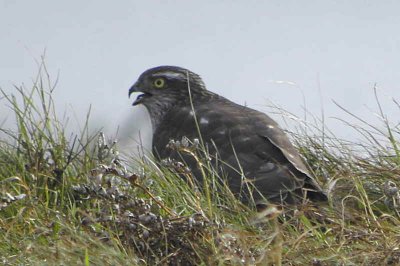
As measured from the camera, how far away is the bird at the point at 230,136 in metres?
7.56

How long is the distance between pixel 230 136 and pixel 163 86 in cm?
218

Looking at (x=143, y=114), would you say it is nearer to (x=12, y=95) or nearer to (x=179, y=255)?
(x=12, y=95)

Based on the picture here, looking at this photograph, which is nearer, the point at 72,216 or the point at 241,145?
the point at 72,216

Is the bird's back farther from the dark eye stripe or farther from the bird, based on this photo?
the dark eye stripe

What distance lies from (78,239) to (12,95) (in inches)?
103

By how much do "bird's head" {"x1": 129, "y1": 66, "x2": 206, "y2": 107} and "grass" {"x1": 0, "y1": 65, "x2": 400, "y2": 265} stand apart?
275 centimetres

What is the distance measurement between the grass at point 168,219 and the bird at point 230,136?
0.31 metres

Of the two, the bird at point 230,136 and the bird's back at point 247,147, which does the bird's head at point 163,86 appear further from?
the bird's back at point 247,147

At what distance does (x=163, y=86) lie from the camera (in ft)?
34.3

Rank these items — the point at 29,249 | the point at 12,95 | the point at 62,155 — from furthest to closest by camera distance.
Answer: the point at 12,95 → the point at 62,155 → the point at 29,249

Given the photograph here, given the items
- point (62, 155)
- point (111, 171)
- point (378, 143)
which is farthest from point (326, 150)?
point (111, 171)

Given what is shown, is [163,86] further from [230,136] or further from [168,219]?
[168,219]

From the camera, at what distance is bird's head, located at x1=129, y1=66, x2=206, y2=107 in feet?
34.2

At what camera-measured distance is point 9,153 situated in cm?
782
